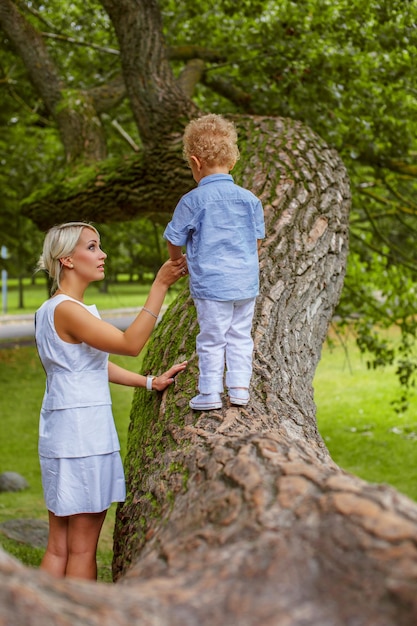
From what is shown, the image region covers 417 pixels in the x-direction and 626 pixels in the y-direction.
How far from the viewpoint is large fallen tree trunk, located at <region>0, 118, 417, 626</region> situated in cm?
136

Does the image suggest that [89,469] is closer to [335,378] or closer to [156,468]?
[156,468]

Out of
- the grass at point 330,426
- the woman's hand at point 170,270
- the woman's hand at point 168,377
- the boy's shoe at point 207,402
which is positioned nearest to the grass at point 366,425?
the grass at point 330,426

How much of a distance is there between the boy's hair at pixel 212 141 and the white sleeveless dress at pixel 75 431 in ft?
2.61

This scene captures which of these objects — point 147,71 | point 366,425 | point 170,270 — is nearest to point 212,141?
point 170,270

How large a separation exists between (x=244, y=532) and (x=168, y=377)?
5.65 ft

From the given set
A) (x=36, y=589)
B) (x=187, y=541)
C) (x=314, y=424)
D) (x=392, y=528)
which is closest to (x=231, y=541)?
(x=187, y=541)

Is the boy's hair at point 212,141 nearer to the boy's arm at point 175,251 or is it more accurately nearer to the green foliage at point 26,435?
the boy's arm at point 175,251

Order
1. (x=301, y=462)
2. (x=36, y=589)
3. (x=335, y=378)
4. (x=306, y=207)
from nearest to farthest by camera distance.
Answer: (x=36, y=589) → (x=301, y=462) → (x=306, y=207) → (x=335, y=378)

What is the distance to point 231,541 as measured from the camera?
5.50 feet

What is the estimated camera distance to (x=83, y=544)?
2.90 metres

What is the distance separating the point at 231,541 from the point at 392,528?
1.19 feet

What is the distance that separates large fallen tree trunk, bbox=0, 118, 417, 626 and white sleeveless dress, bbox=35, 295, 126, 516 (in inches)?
5.5

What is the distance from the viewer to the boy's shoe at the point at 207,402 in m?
2.93

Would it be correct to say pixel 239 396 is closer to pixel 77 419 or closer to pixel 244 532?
pixel 77 419
